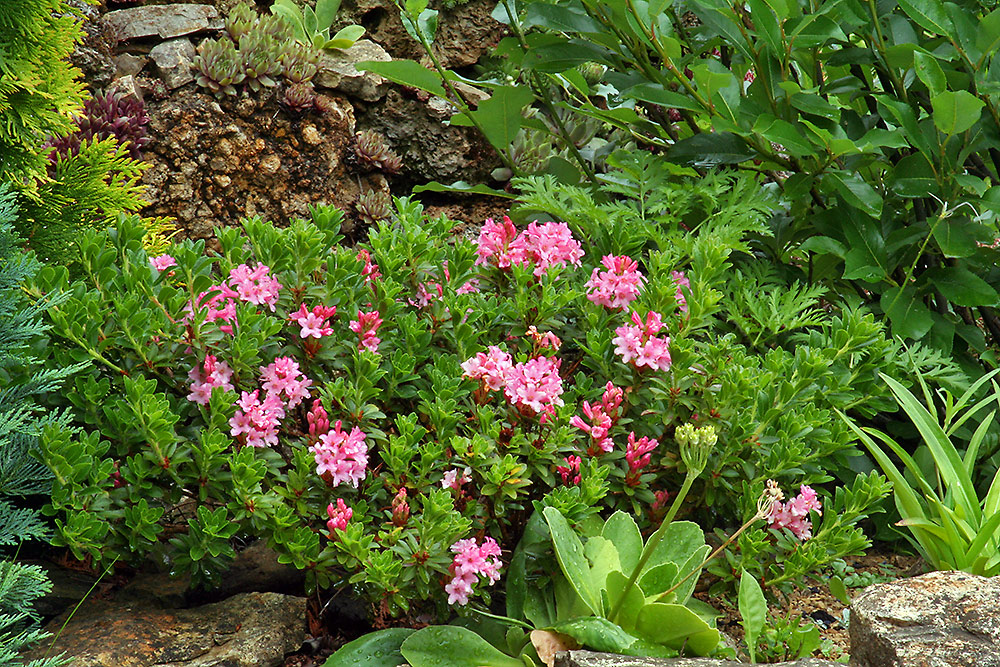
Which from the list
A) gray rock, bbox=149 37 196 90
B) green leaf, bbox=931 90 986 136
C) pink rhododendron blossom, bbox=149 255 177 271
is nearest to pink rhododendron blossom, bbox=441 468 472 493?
pink rhododendron blossom, bbox=149 255 177 271

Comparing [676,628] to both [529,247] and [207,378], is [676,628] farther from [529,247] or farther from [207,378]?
[207,378]

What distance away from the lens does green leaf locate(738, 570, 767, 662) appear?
2.17 metres

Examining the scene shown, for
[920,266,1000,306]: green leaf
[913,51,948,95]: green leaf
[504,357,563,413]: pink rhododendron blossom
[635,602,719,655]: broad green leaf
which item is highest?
[913,51,948,95]: green leaf

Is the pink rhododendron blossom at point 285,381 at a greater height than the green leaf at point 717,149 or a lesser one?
lesser

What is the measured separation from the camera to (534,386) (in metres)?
2.23

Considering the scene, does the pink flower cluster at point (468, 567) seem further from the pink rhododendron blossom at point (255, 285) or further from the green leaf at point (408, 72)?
the green leaf at point (408, 72)

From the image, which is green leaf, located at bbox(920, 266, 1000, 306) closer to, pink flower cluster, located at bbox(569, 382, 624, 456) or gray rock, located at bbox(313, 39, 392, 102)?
pink flower cluster, located at bbox(569, 382, 624, 456)

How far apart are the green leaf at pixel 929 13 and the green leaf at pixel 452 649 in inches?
91.4

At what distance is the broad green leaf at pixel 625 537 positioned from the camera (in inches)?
88.1

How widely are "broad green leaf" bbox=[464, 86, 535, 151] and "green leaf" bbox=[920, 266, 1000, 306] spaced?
1.64 m

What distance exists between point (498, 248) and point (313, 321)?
0.66 meters

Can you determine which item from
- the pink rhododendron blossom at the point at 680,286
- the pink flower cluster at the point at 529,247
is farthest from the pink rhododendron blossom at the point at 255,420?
the pink rhododendron blossom at the point at 680,286

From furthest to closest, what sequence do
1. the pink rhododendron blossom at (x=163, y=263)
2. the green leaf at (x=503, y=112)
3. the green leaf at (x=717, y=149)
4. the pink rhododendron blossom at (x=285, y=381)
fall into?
the green leaf at (x=503, y=112) → the green leaf at (x=717, y=149) → the pink rhododendron blossom at (x=163, y=263) → the pink rhododendron blossom at (x=285, y=381)

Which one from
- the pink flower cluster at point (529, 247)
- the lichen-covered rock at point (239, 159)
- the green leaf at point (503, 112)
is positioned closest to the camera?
the pink flower cluster at point (529, 247)
